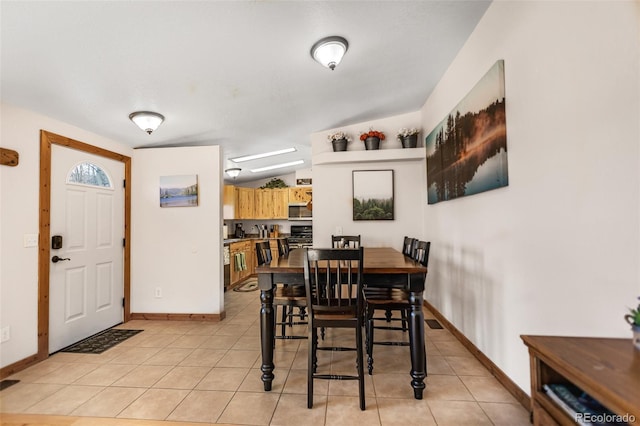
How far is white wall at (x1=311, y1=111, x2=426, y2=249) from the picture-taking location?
13.6ft

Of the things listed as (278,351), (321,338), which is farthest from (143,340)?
(321,338)

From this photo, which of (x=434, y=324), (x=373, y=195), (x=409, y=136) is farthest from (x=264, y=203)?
(x=434, y=324)

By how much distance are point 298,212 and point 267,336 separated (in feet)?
16.0

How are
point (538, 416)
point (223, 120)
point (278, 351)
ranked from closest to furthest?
point (538, 416), point (278, 351), point (223, 120)

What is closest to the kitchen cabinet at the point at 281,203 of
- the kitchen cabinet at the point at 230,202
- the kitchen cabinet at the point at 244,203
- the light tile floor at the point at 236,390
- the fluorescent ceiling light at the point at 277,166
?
the kitchen cabinet at the point at 244,203

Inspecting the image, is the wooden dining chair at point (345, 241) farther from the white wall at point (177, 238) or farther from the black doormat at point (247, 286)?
the black doormat at point (247, 286)

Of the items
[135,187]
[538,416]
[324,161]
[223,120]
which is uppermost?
[223,120]

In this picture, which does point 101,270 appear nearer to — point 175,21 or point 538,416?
point 175,21

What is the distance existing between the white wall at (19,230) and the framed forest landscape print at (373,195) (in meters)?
3.53

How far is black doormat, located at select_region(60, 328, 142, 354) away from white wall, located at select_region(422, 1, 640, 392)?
3.60 metres

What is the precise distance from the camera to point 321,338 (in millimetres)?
2945

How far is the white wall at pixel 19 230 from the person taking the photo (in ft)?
7.63

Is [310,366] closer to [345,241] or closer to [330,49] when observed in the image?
[345,241]

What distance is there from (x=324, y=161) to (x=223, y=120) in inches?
58.5
